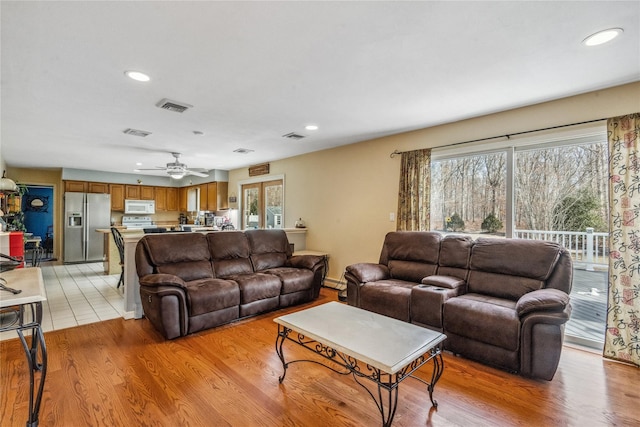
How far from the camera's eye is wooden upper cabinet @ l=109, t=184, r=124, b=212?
27.0 feet

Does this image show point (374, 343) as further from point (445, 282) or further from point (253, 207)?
point (253, 207)

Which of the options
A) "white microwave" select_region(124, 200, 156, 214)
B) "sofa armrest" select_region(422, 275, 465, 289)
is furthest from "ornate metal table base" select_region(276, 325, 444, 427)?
"white microwave" select_region(124, 200, 156, 214)

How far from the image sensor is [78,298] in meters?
4.51

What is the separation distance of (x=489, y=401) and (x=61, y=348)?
3656mm

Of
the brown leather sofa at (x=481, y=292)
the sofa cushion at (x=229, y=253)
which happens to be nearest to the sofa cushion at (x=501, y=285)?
the brown leather sofa at (x=481, y=292)

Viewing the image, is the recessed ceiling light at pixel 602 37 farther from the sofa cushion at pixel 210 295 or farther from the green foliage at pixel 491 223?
the sofa cushion at pixel 210 295

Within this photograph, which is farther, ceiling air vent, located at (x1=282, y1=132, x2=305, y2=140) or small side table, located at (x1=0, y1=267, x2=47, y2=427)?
ceiling air vent, located at (x1=282, y1=132, x2=305, y2=140)

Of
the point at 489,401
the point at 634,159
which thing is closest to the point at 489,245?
the point at 634,159

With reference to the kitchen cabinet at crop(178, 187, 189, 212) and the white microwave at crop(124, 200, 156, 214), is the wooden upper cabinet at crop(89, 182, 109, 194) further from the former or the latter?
the kitchen cabinet at crop(178, 187, 189, 212)

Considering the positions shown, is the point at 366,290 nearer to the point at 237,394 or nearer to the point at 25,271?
the point at 237,394

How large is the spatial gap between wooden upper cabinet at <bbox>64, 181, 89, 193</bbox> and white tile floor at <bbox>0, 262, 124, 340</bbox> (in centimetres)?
206

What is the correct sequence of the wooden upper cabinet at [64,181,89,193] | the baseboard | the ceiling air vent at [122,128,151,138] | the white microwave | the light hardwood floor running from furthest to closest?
the white microwave < the wooden upper cabinet at [64,181,89,193] < the baseboard < the ceiling air vent at [122,128,151,138] < the light hardwood floor

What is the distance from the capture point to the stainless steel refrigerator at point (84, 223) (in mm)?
7398

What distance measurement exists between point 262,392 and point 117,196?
813 cm
